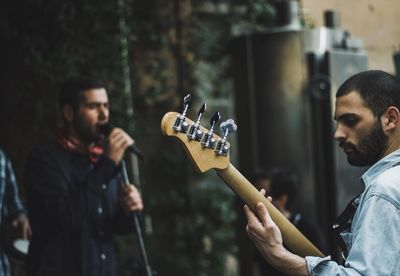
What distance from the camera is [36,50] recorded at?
6.34 meters

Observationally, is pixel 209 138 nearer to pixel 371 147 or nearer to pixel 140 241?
pixel 371 147

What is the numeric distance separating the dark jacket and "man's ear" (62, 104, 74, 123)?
0.82ft

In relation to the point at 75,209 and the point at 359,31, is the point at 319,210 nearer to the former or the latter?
the point at 359,31

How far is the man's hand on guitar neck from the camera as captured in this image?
2.78 meters

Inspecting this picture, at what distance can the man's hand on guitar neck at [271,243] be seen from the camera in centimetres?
278

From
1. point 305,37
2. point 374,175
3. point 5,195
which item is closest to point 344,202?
point 305,37

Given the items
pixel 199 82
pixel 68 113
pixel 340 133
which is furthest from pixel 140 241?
pixel 199 82

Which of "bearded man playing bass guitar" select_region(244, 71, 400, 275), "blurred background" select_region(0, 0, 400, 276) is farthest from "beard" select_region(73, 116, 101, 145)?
"bearded man playing bass guitar" select_region(244, 71, 400, 275)

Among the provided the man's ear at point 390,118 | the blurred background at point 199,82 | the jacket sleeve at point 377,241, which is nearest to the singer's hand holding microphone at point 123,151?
the blurred background at point 199,82

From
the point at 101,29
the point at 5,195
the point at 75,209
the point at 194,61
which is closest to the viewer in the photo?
the point at 75,209

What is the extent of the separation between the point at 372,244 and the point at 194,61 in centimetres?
594

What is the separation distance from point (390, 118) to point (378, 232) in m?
0.50

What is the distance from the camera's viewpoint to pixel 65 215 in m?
4.04

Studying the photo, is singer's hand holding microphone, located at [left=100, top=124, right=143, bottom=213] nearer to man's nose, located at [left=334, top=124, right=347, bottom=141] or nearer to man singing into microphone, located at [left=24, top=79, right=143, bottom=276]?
man singing into microphone, located at [left=24, top=79, right=143, bottom=276]
